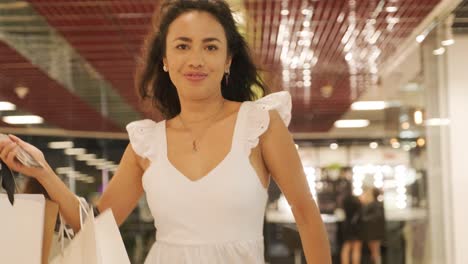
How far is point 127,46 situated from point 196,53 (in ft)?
19.8

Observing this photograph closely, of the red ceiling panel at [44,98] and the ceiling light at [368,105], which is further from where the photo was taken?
the ceiling light at [368,105]

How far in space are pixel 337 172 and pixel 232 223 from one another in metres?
12.8

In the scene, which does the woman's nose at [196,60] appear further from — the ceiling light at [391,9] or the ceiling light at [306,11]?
the ceiling light at [391,9]

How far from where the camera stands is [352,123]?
15148 mm

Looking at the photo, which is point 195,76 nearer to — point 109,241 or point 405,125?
point 109,241

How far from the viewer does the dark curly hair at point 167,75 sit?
1.95 meters

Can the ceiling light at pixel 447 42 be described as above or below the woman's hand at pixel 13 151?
above

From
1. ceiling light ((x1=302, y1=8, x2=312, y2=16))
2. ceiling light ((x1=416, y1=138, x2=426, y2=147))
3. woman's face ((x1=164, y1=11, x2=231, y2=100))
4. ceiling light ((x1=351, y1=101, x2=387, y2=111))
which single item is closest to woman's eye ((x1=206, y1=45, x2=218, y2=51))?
woman's face ((x1=164, y1=11, x2=231, y2=100))

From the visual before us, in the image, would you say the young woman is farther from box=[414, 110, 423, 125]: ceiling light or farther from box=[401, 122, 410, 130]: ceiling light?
box=[401, 122, 410, 130]: ceiling light

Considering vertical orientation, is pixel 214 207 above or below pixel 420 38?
below

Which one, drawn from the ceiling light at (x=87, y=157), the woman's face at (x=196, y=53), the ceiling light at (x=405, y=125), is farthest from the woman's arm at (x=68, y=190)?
the ceiling light at (x=87, y=157)

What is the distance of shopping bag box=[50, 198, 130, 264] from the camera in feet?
5.23

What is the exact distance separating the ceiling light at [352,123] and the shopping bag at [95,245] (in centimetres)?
1245

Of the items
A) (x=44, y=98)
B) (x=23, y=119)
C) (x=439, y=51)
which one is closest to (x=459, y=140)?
(x=439, y=51)
